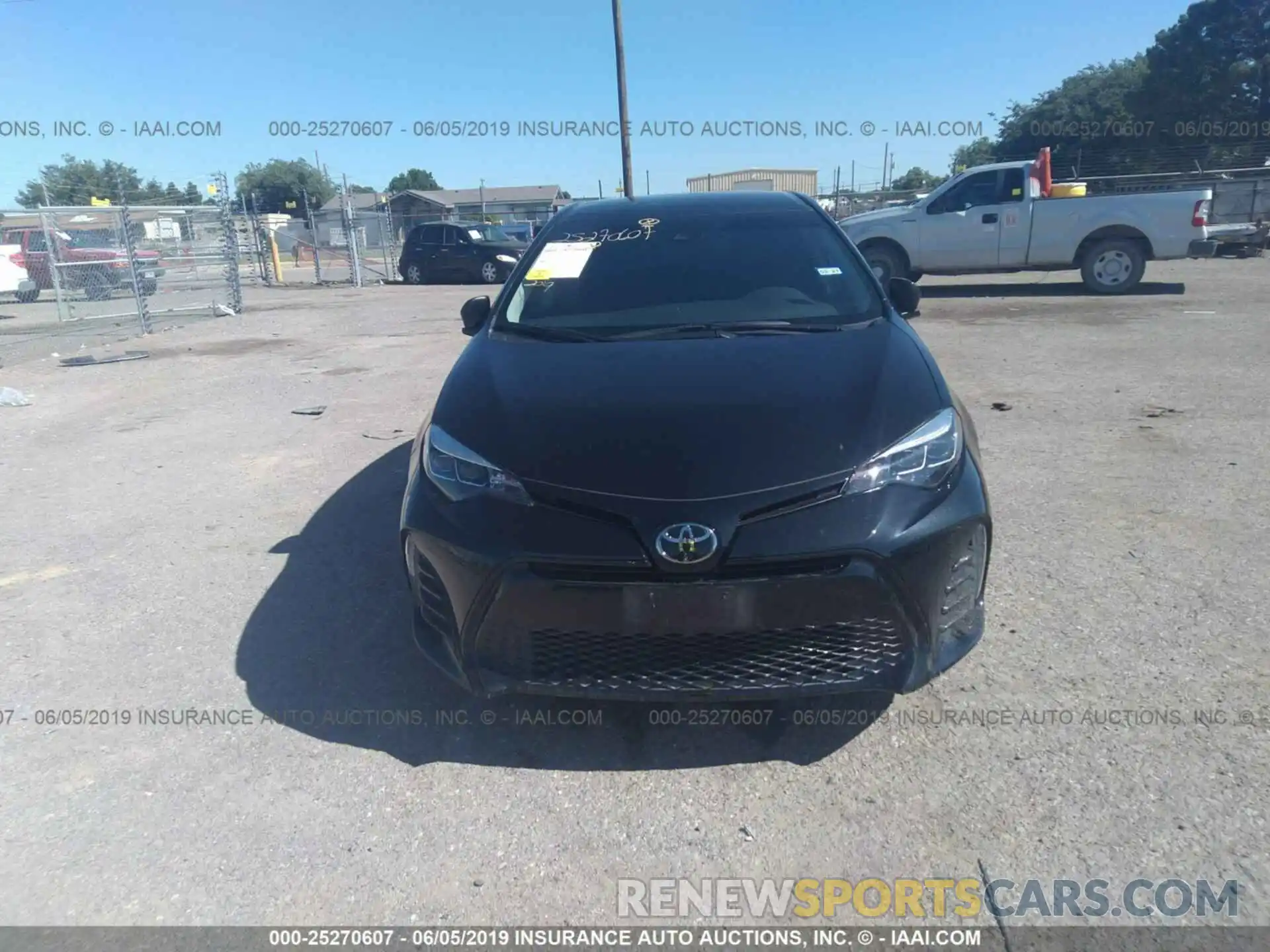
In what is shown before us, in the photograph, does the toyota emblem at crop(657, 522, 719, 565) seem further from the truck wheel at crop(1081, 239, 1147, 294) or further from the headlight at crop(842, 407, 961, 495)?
the truck wheel at crop(1081, 239, 1147, 294)

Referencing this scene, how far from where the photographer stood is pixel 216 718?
3059mm

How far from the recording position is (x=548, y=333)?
144 inches

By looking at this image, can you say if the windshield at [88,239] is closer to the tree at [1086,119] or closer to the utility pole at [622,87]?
the utility pole at [622,87]

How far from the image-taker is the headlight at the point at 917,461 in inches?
101

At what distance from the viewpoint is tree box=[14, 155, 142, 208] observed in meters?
43.2

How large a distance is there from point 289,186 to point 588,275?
242 feet

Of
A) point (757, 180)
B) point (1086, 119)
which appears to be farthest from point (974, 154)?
point (757, 180)

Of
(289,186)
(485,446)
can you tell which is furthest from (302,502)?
(289,186)

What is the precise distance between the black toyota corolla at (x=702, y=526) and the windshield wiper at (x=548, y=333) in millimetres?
300

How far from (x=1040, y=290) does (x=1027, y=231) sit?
1.62 meters

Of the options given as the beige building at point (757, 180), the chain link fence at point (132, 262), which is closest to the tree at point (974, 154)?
the beige building at point (757, 180)

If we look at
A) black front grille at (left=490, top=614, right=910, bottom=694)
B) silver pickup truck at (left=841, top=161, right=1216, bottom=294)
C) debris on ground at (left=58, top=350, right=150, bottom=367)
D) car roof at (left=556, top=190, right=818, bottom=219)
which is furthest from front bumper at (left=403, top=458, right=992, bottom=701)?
silver pickup truck at (left=841, top=161, right=1216, bottom=294)

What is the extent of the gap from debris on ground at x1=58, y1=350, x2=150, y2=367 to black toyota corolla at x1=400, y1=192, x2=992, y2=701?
31.8 ft

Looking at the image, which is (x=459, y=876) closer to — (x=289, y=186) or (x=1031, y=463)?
(x=1031, y=463)
